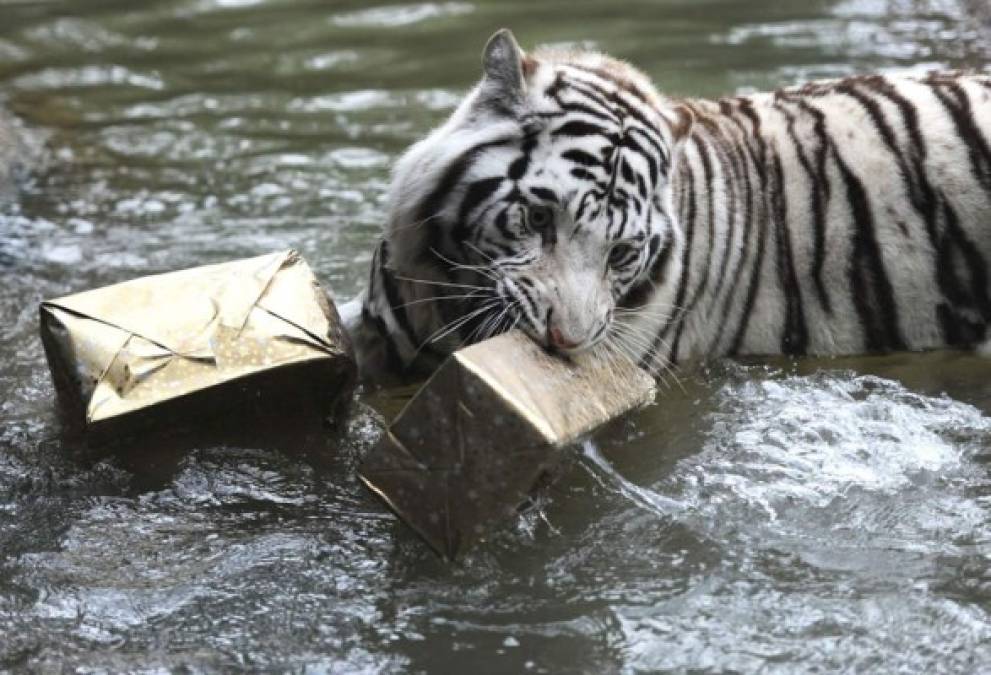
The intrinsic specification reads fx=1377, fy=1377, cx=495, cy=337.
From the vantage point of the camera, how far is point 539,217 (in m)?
2.87

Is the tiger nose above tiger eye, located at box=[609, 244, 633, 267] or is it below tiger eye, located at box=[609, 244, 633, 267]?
below

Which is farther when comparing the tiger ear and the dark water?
the tiger ear

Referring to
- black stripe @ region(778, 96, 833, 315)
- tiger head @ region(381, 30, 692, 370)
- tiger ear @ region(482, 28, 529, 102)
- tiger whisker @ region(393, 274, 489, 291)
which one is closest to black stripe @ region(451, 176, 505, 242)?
tiger head @ region(381, 30, 692, 370)

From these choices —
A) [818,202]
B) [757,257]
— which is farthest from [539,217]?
[818,202]

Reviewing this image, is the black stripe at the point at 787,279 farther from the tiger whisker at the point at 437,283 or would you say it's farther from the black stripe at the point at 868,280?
the tiger whisker at the point at 437,283

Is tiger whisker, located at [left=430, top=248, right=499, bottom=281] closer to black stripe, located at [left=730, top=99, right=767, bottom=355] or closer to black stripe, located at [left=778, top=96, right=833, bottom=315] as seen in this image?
black stripe, located at [left=730, top=99, right=767, bottom=355]

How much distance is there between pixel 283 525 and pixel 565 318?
715 mm

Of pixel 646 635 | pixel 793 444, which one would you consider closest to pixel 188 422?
pixel 646 635

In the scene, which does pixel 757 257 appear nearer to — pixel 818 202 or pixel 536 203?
pixel 818 202

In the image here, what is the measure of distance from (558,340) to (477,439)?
37cm

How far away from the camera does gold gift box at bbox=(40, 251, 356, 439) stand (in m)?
2.70

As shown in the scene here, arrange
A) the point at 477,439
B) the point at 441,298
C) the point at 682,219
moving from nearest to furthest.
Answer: the point at 477,439 → the point at 441,298 → the point at 682,219

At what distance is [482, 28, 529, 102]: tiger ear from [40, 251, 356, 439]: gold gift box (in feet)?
1.95

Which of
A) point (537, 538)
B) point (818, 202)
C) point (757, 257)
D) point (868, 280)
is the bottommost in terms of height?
point (537, 538)
